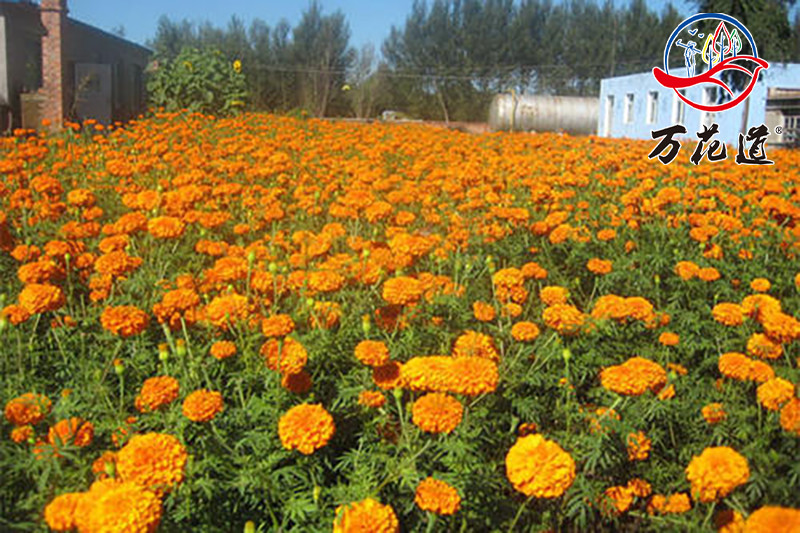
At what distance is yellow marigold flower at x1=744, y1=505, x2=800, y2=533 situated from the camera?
3.45 ft

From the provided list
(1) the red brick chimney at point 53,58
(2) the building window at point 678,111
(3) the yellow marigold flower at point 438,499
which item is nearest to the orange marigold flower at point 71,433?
(3) the yellow marigold flower at point 438,499

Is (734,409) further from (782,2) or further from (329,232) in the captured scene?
(782,2)

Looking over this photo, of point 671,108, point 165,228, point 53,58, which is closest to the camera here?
point 165,228

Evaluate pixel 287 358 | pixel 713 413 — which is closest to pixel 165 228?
pixel 287 358

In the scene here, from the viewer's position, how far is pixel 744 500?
1.54 metres

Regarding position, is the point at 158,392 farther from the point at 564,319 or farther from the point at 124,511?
the point at 564,319

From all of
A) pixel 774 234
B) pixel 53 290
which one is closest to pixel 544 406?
pixel 53 290

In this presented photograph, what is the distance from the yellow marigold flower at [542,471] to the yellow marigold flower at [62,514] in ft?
2.39

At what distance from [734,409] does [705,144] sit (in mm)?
4317

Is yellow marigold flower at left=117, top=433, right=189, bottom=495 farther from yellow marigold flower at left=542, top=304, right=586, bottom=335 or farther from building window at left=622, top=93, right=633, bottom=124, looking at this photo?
building window at left=622, top=93, right=633, bottom=124

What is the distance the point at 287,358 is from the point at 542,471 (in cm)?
66

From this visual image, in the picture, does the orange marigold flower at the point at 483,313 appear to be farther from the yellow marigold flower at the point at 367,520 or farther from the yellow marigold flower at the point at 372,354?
the yellow marigold flower at the point at 367,520

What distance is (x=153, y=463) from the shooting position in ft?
3.76

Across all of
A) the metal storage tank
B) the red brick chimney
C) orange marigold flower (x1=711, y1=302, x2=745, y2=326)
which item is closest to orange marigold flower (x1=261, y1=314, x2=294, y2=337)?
orange marigold flower (x1=711, y1=302, x2=745, y2=326)
